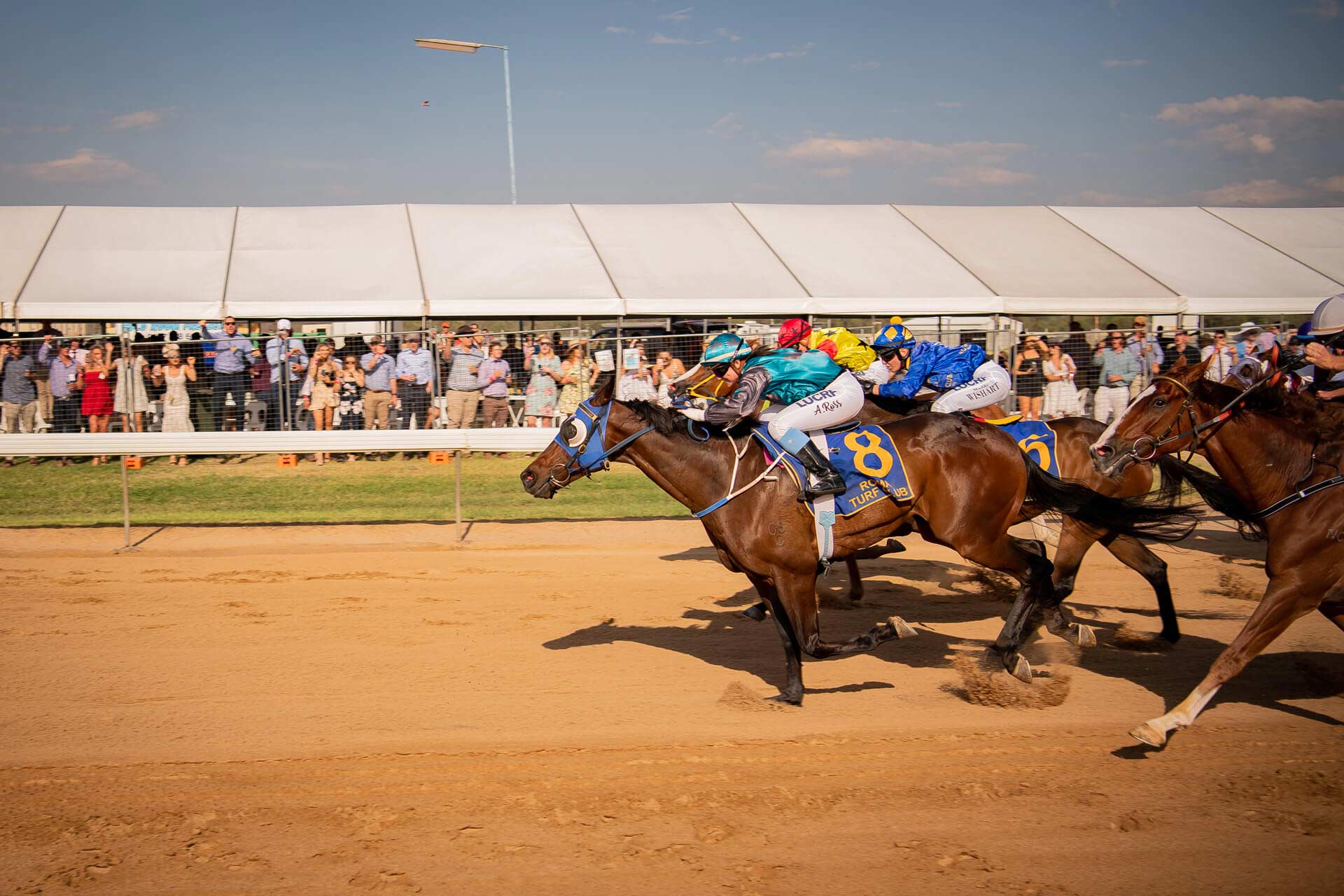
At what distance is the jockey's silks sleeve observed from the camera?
6.05 meters

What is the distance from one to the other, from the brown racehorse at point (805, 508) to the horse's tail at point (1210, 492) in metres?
0.23

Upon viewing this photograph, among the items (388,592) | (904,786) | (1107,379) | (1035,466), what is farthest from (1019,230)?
(904,786)

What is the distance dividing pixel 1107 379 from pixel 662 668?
1012cm

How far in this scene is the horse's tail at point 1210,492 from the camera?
18.3 ft

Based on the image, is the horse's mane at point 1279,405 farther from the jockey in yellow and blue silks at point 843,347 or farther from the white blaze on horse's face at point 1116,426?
the jockey in yellow and blue silks at point 843,347

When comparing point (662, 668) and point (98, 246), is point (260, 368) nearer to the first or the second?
point (98, 246)

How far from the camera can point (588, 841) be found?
4.33m

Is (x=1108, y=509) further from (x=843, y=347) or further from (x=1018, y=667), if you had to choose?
(x=843, y=347)

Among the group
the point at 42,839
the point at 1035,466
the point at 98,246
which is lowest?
the point at 42,839

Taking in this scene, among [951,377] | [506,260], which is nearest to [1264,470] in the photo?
[951,377]

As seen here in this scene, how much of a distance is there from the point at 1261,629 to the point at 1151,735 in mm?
841

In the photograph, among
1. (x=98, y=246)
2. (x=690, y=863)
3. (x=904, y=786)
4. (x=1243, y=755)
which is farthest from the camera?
(x=98, y=246)

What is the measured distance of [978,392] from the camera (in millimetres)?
8062

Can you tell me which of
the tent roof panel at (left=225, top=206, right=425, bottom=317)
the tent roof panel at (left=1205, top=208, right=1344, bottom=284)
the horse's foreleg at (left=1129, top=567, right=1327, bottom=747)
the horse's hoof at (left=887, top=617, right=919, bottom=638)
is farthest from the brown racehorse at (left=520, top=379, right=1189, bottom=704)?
the tent roof panel at (left=1205, top=208, right=1344, bottom=284)
